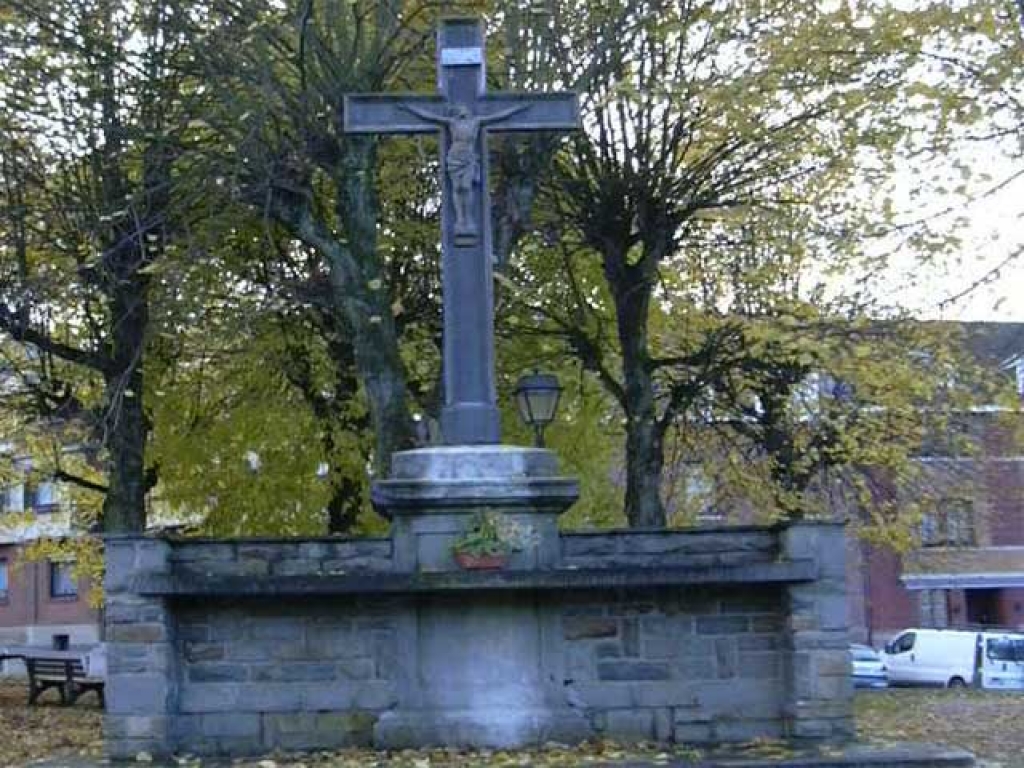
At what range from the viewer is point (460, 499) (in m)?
10.9

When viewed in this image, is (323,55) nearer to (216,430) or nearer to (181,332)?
(181,332)

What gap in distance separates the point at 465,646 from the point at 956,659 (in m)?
27.7

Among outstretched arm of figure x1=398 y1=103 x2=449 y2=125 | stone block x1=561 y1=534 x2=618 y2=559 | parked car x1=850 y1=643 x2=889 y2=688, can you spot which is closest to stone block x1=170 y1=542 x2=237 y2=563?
stone block x1=561 y1=534 x2=618 y2=559

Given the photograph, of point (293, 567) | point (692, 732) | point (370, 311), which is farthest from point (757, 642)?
point (370, 311)

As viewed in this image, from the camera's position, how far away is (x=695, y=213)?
17328 mm

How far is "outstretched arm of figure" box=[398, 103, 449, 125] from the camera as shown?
38.3ft

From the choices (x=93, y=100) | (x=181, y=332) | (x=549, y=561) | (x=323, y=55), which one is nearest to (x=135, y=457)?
(x=181, y=332)

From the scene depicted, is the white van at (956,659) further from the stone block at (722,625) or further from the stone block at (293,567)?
the stone block at (293,567)

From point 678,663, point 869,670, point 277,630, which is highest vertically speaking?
point 277,630

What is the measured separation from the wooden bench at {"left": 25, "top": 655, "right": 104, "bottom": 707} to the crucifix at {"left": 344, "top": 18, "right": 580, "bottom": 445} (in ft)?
35.9

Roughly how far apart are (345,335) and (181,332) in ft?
6.67

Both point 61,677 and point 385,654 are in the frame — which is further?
point 61,677

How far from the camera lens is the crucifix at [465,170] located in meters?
11.3

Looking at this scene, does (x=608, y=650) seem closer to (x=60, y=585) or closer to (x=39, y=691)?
(x=39, y=691)
